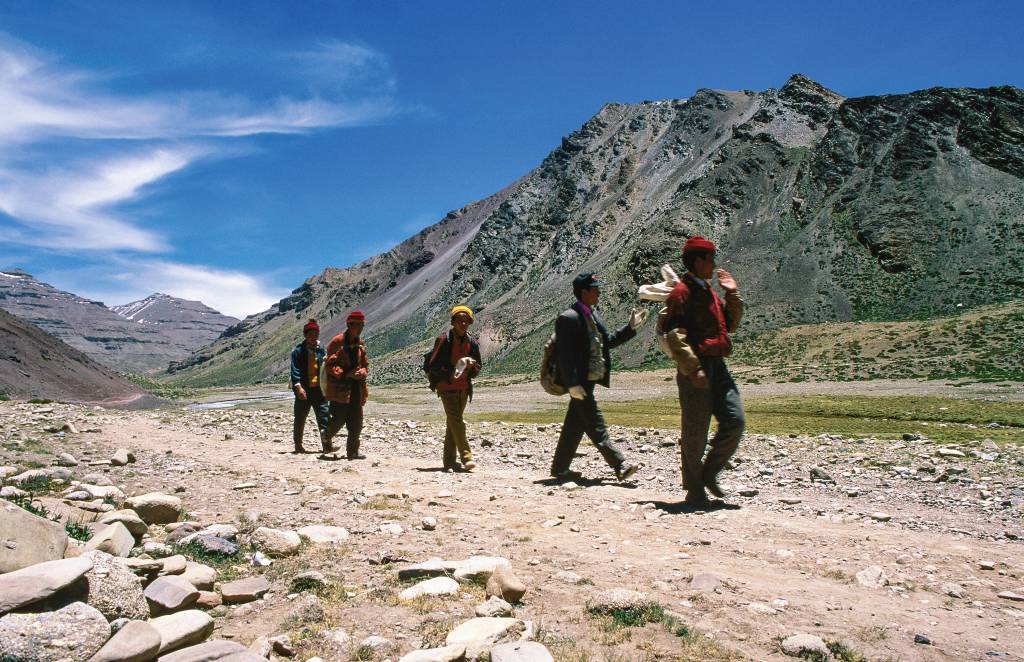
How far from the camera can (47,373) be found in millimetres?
40281

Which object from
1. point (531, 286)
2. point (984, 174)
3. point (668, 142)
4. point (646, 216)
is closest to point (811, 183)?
point (984, 174)

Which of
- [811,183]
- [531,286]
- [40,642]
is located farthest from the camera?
[531,286]

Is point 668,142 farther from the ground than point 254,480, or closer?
farther from the ground

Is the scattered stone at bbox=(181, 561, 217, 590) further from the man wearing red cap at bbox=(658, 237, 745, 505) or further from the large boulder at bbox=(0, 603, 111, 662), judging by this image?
the man wearing red cap at bbox=(658, 237, 745, 505)

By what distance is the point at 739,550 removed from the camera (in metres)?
5.29

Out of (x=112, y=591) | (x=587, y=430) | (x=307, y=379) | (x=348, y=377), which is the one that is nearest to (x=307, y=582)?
(x=112, y=591)

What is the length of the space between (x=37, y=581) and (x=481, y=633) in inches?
82.5

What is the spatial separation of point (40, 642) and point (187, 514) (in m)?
3.68

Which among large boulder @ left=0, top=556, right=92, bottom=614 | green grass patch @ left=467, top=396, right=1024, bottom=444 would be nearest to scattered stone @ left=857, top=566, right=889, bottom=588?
large boulder @ left=0, top=556, right=92, bottom=614

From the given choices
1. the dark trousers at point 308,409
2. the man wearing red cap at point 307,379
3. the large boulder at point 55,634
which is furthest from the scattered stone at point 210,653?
the man wearing red cap at point 307,379

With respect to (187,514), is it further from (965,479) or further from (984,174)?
(984,174)

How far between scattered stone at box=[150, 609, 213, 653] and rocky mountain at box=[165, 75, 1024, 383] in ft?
221

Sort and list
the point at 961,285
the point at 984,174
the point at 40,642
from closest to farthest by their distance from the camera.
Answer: the point at 40,642 → the point at 961,285 → the point at 984,174

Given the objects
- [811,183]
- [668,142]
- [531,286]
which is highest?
[668,142]
